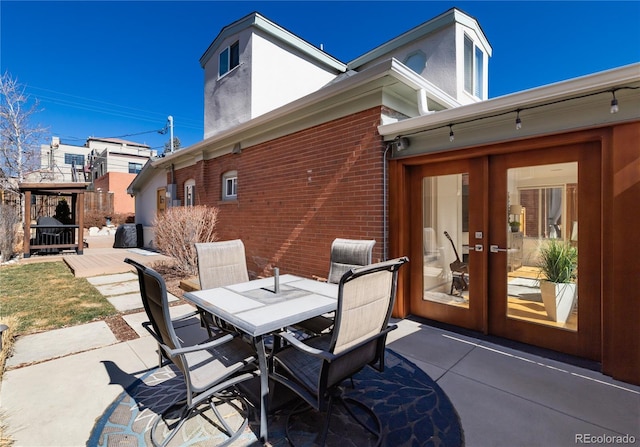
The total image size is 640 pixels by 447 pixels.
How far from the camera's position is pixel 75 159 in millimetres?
38188

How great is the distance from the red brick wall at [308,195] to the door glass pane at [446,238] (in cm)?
72

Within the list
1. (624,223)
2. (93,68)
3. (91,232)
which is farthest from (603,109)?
(91,232)

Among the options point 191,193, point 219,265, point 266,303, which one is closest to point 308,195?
point 219,265

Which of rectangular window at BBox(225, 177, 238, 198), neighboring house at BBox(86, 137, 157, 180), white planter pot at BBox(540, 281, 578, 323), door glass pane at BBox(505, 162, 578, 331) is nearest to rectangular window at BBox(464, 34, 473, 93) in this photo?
door glass pane at BBox(505, 162, 578, 331)

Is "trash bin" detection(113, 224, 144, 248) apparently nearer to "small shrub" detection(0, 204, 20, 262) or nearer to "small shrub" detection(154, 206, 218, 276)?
"small shrub" detection(0, 204, 20, 262)

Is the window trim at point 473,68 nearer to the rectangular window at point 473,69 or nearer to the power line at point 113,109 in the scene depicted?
the rectangular window at point 473,69

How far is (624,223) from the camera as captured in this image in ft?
9.28

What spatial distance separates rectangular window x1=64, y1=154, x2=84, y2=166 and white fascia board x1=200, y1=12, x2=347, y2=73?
3763 centimetres

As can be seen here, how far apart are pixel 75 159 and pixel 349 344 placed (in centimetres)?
4866

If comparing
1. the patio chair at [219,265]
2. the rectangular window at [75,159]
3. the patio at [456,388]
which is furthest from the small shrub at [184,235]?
the rectangular window at [75,159]

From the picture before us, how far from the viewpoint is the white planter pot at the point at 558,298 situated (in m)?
3.41

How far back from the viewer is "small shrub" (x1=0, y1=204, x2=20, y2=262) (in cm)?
898

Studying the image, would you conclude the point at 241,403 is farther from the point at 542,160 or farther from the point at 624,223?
the point at 542,160

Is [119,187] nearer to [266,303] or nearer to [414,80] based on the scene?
[414,80]
